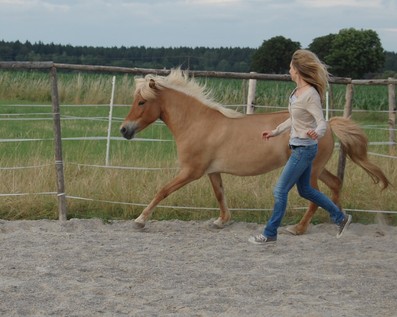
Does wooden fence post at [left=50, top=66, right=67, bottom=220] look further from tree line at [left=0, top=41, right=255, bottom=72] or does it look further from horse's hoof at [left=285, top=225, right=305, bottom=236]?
tree line at [left=0, top=41, right=255, bottom=72]

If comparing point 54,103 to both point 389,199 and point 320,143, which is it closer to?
point 320,143

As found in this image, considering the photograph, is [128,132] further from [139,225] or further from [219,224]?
[219,224]

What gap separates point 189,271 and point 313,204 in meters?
2.20

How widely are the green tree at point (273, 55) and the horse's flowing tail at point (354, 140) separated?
37.1m

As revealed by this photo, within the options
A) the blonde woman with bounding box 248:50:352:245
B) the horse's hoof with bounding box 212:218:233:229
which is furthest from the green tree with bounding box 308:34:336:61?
the blonde woman with bounding box 248:50:352:245

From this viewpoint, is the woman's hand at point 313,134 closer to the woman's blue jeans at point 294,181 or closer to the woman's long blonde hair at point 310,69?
the woman's blue jeans at point 294,181

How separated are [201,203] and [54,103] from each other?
74.2 inches

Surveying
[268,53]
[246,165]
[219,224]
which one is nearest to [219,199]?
[219,224]

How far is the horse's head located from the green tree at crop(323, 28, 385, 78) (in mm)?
40111

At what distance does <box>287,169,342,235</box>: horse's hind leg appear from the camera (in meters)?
7.96

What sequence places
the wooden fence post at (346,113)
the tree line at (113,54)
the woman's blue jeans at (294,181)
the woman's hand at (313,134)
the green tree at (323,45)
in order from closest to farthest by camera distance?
1. the woman's hand at (313,134)
2. the woman's blue jeans at (294,181)
3. the wooden fence post at (346,113)
4. the tree line at (113,54)
5. the green tree at (323,45)

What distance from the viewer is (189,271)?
20.4 ft

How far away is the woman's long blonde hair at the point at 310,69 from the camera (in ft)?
21.9

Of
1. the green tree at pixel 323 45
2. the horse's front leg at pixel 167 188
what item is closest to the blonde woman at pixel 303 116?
the horse's front leg at pixel 167 188
